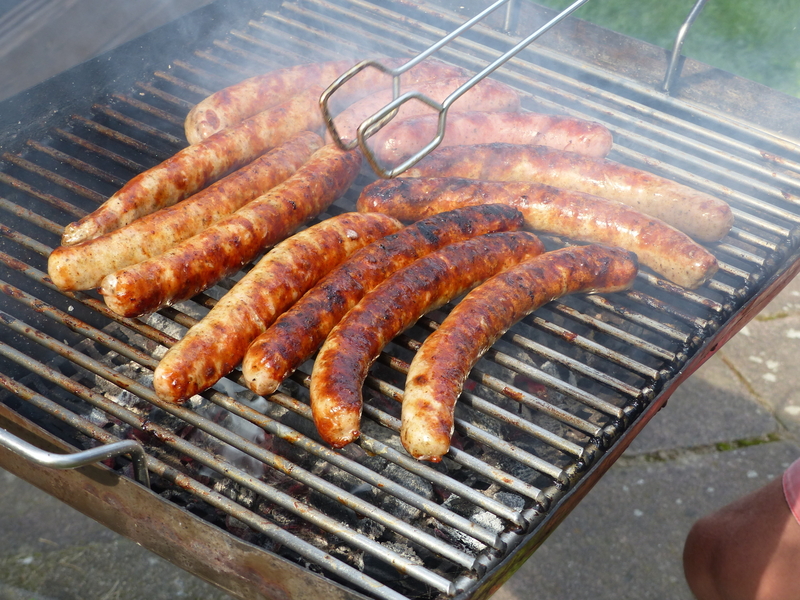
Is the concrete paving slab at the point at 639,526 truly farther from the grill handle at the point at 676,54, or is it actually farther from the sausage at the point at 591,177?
the grill handle at the point at 676,54

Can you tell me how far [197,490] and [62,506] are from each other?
2.16 metres

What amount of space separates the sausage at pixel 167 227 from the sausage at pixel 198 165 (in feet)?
0.42

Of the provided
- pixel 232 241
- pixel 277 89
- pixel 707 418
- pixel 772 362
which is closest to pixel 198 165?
pixel 232 241

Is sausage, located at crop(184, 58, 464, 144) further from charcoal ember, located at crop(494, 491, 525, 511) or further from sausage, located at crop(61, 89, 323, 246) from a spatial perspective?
charcoal ember, located at crop(494, 491, 525, 511)

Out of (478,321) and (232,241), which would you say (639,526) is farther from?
(232,241)

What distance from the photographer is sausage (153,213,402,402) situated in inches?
103

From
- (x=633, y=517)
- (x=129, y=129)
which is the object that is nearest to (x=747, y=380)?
(x=633, y=517)

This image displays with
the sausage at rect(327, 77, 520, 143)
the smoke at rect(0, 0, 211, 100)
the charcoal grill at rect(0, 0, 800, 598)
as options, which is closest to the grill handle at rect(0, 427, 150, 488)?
the charcoal grill at rect(0, 0, 800, 598)

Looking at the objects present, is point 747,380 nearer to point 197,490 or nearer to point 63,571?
point 197,490

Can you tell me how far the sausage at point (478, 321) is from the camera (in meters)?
2.49

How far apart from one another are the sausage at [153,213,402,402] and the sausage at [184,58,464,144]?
43.1 inches

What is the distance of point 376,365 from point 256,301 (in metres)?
0.66

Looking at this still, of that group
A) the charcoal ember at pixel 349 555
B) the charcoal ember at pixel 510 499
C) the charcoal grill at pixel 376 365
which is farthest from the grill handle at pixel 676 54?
the charcoal ember at pixel 349 555

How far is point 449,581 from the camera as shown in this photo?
89.6 inches
